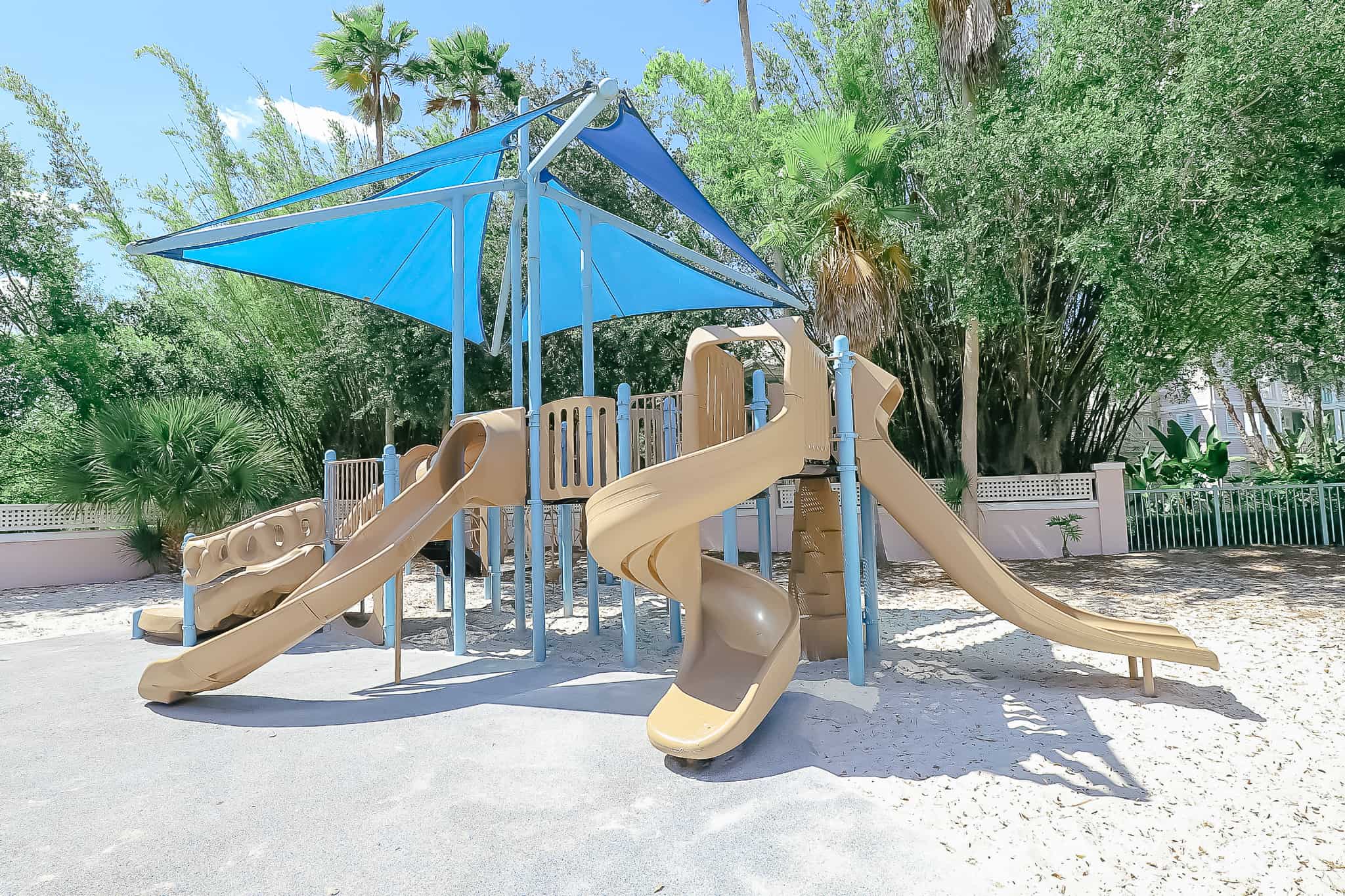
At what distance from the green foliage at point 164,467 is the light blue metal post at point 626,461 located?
371 inches

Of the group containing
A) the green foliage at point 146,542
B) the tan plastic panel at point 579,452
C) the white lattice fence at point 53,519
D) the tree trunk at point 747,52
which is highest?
the tree trunk at point 747,52

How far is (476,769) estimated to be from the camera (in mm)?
4297

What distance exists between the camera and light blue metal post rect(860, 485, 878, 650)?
22.9 feet

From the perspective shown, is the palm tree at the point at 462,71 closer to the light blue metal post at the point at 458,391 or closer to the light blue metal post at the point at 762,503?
the light blue metal post at the point at 458,391

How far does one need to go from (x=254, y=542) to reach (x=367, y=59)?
60.9 feet

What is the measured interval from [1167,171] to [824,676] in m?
7.94

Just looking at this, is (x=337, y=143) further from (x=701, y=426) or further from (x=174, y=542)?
(x=701, y=426)

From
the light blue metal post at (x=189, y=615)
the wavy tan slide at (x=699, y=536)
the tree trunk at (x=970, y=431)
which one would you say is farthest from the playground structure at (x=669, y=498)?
the tree trunk at (x=970, y=431)

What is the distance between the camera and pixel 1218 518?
14344 millimetres

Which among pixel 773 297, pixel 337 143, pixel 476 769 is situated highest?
pixel 337 143

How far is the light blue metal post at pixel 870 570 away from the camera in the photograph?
6980mm

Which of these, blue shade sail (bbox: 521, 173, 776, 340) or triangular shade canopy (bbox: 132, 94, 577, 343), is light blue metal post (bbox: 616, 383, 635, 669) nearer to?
triangular shade canopy (bbox: 132, 94, 577, 343)

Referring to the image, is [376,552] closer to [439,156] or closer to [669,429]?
[669,429]

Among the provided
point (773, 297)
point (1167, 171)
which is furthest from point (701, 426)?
point (1167, 171)
